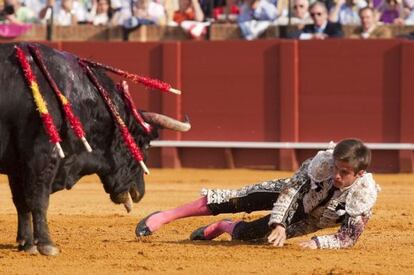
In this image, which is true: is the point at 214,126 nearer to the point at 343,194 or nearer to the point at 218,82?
the point at 218,82

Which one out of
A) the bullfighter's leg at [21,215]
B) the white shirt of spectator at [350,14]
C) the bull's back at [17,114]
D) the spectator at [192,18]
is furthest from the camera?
the spectator at [192,18]

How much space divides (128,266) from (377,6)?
28.0 ft

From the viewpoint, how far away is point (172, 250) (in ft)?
23.9

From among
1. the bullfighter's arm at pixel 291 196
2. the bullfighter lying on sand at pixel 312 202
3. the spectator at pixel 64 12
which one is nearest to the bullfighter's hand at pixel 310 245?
the bullfighter lying on sand at pixel 312 202

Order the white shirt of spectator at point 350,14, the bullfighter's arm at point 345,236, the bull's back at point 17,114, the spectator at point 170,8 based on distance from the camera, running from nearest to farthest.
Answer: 1. the bull's back at point 17,114
2. the bullfighter's arm at point 345,236
3. the white shirt of spectator at point 350,14
4. the spectator at point 170,8

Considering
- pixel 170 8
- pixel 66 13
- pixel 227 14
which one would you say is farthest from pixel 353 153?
pixel 66 13

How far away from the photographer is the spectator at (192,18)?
15.0 metres

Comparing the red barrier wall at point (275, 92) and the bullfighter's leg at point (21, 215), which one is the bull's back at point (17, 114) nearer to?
the bullfighter's leg at point (21, 215)

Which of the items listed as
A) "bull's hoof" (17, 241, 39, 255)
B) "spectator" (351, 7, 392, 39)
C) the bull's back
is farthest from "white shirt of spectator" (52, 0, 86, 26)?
the bull's back

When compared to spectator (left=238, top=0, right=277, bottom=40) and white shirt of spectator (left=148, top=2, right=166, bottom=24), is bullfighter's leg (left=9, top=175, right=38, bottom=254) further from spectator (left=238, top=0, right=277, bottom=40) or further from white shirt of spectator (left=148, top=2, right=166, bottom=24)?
white shirt of spectator (left=148, top=2, right=166, bottom=24)

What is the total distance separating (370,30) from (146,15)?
8.90ft

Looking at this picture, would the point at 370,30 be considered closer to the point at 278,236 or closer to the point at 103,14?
the point at 103,14

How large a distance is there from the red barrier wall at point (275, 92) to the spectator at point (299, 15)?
330mm

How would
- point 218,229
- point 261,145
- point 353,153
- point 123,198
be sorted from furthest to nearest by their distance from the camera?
point 261,145
point 123,198
point 218,229
point 353,153
